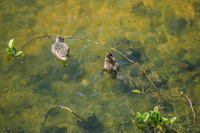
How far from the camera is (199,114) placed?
547cm

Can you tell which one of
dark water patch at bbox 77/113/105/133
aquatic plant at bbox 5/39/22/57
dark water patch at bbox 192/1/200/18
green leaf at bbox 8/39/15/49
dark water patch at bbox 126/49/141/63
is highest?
dark water patch at bbox 192/1/200/18

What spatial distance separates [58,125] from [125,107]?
5.78 ft

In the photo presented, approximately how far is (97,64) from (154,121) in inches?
98.2

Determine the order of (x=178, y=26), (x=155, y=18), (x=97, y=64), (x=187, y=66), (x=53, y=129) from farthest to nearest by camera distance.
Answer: (x=155, y=18) → (x=178, y=26) → (x=97, y=64) → (x=187, y=66) → (x=53, y=129)

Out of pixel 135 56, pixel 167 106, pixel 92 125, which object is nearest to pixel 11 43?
pixel 92 125

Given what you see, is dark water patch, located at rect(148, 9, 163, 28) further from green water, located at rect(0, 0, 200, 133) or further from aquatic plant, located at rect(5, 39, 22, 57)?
aquatic plant, located at rect(5, 39, 22, 57)

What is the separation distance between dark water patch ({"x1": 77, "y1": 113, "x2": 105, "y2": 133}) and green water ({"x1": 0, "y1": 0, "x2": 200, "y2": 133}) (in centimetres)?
2

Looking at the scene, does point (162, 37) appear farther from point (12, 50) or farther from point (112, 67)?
point (12, 50)

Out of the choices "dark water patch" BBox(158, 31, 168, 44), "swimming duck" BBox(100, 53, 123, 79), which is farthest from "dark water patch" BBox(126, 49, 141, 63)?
"dark water patch" BBox(158, 31, 168, 44)

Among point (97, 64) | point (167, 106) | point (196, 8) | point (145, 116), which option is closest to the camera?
point (145, 116)

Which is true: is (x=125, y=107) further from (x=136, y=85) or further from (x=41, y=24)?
(x=41, y=24)

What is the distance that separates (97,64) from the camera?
6.74 metres

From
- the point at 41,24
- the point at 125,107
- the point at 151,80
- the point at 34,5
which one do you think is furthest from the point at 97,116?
the point at 34,5

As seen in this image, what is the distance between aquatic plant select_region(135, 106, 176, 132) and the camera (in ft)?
16.7
